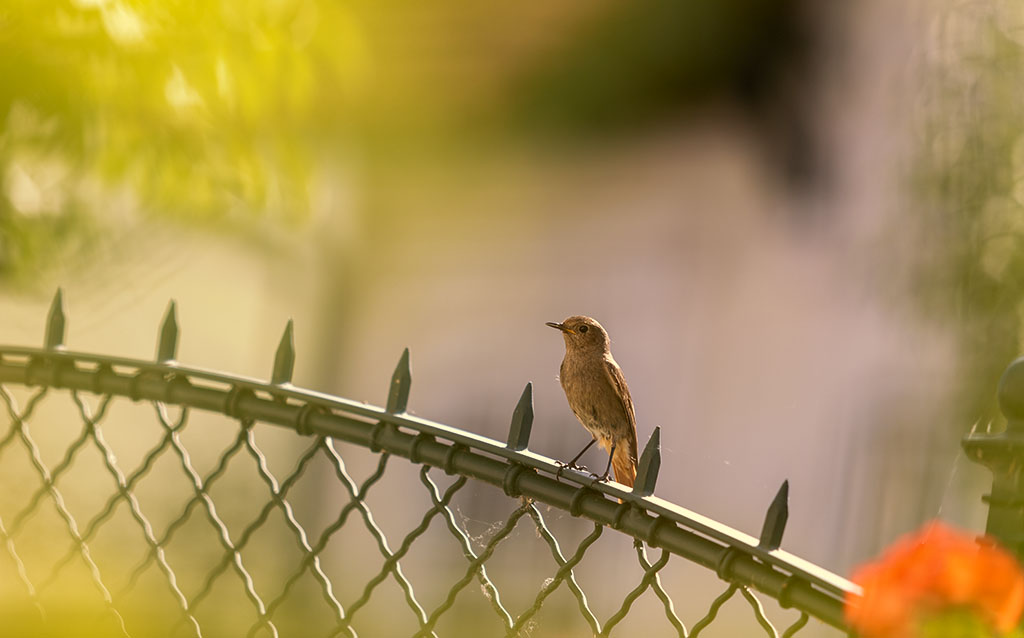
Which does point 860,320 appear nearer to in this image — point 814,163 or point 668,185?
point 814,163

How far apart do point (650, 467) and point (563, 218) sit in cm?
484

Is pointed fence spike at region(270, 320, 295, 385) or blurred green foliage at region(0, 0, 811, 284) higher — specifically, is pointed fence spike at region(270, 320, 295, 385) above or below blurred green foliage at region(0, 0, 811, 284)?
below

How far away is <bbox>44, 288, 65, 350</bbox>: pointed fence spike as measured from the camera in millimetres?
1608

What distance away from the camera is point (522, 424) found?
1078mm

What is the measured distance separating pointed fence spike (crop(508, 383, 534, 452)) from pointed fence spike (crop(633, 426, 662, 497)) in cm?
16

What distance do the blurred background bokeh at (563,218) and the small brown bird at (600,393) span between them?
146cm

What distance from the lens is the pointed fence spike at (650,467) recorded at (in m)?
0.97

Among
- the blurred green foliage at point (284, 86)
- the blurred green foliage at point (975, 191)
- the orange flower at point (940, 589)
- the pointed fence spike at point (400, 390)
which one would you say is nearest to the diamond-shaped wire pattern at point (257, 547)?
the pointed fence spike at point (400, 390)

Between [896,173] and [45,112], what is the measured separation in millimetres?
3942

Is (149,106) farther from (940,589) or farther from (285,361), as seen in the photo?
(940,589)

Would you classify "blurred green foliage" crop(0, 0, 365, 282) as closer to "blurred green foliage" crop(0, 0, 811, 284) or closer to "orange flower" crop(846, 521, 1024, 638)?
→ "blurred green foliage" crop(0, 0, 811, 284)

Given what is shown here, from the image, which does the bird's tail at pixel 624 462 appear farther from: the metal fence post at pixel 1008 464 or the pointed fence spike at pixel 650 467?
the metal fence post at pixel 1008 464

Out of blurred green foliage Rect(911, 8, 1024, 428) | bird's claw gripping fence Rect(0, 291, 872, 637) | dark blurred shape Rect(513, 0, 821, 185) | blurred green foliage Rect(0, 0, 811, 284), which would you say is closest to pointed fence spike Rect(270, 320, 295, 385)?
bird's claw gripping fence Rect(0, 291, 872, 637)

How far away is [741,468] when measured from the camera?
432 cm
